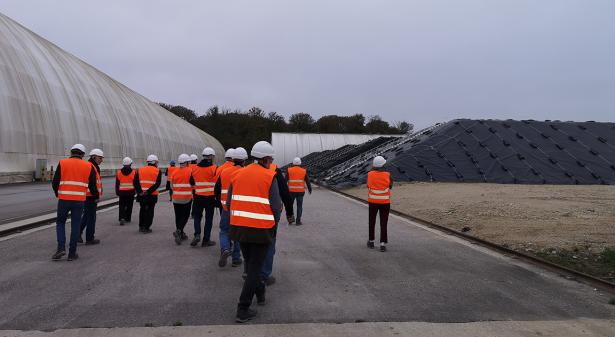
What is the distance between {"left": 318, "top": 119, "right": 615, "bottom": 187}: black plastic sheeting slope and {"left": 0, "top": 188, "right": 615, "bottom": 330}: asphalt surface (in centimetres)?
1720

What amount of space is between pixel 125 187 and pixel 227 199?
6.26 metres

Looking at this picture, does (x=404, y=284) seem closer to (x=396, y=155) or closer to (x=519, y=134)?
(x=396, y=155)

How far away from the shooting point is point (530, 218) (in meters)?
11.5

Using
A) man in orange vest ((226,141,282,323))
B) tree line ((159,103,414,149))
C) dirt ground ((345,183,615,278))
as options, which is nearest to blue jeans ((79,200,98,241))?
man in orange vest ((226,141,282,323))

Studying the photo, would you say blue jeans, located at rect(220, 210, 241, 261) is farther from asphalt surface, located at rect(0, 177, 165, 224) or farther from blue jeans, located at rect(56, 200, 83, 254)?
asphalt surface, located at rect(0, 177, 165, 224)

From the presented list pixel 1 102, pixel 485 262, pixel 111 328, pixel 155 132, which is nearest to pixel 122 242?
pixel 111 328

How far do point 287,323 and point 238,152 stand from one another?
2.88 m

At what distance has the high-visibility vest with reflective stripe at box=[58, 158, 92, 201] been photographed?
6.95 metres

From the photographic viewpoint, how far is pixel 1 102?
71.7 feet

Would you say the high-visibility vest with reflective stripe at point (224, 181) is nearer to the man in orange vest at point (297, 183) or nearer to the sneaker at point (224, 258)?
the sneaker at point (224, 258)

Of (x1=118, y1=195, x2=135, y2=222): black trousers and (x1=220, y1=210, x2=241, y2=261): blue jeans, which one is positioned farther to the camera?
(x1=118, y1=195, x2=135, y2=222): black trousers

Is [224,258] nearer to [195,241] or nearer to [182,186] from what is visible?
[195,241]

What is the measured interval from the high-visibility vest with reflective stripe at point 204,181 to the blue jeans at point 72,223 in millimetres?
1948

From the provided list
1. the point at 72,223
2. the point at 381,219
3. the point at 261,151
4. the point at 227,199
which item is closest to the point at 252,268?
the point at 227,199
